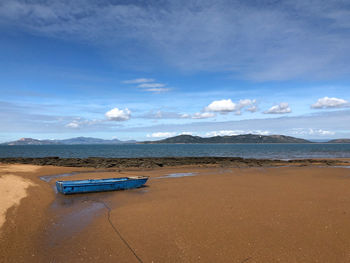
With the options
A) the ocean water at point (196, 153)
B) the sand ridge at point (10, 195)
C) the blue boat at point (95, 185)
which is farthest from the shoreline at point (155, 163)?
the sand ridge at point (10, 195)

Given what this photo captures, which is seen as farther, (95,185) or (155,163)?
(155,163)

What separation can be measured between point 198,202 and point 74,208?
7.19m

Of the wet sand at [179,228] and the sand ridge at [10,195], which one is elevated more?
the sand ridge at [10,195]

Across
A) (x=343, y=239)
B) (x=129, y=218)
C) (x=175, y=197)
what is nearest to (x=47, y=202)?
(x=129, y=218)

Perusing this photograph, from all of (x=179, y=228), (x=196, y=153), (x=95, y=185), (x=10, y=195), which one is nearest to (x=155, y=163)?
(x=95, y=185)

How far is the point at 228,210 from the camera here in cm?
1253

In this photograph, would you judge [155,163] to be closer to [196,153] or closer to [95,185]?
[95,185]

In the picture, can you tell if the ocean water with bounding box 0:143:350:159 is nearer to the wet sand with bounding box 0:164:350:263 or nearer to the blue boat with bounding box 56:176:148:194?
the blue boat with bounding box 56:176:148:194

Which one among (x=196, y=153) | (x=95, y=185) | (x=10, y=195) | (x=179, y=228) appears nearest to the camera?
(x=179, y=228)

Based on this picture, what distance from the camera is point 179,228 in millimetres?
9953

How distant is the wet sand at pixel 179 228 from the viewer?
7.68m

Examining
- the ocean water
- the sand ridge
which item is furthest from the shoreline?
the sand ridge

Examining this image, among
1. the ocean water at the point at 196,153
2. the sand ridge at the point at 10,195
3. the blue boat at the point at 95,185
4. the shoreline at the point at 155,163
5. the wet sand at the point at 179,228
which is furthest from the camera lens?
the ocean water at the point at 196,153

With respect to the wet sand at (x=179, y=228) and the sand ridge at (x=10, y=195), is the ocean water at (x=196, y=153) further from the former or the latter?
the sand ridge at (x=10, y=195)
